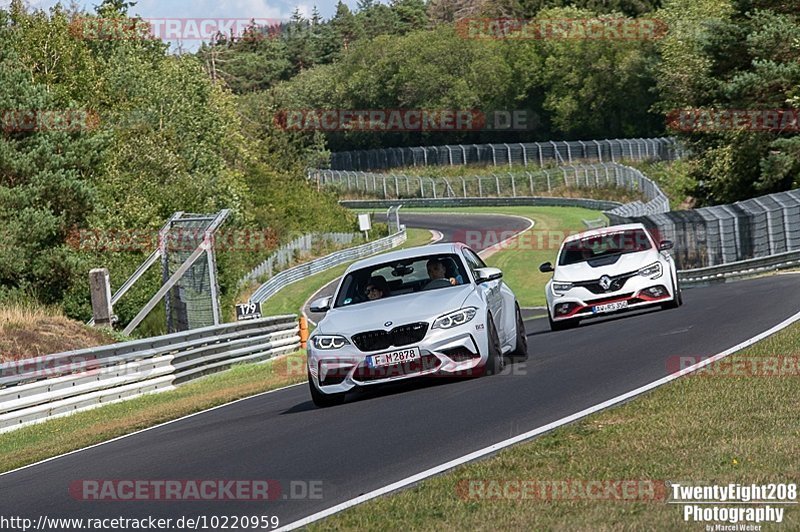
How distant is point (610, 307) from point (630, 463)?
42.9 feet

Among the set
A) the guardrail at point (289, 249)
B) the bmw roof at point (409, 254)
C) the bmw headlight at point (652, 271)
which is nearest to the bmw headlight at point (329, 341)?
the bmw roof at point (409, 254)

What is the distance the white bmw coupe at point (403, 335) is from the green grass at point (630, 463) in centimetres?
295

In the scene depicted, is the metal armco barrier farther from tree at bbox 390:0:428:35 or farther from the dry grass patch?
the dry grass patch

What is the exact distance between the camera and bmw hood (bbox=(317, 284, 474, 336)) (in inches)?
526

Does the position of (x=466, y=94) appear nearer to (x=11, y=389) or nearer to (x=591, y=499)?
(x=11, y=389)

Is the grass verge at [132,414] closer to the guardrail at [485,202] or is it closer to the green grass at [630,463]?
the green grass at [630,463]

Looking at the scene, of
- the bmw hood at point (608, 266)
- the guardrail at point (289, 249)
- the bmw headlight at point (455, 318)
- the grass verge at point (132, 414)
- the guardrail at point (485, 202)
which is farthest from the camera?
the guardrail at point (485, 202)

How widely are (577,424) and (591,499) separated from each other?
2.65 meters

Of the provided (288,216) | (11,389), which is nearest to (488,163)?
(288,216)

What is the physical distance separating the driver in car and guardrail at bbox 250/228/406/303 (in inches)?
1599

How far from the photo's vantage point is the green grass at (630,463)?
6922mm

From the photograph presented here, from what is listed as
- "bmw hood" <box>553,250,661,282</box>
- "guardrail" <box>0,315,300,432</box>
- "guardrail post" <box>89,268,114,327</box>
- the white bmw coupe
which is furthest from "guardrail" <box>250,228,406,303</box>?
the white bmw coupe

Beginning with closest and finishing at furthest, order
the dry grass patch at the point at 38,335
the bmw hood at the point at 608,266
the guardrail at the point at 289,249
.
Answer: the bmw hood at the point at 608,266, the dry grass patch at the point at 38,335, the guardrail at the point at 289,249

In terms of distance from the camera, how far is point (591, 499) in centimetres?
726
